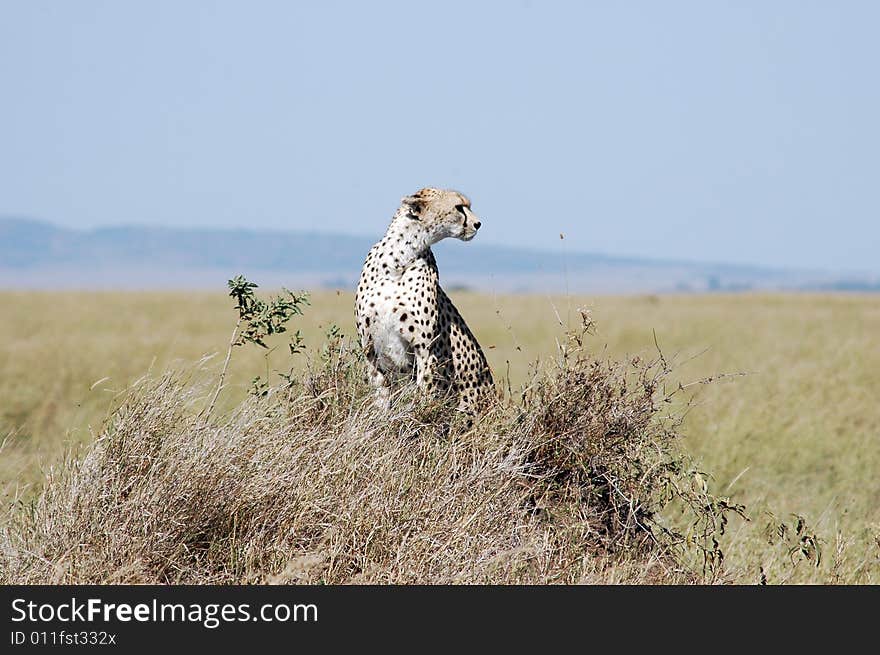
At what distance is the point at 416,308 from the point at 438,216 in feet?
1.49

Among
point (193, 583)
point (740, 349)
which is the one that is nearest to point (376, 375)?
point (193, 583)

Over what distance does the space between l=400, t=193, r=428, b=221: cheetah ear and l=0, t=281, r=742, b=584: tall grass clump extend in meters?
0.73

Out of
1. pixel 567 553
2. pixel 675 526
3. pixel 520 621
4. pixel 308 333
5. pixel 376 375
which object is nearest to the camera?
pixel 520 621

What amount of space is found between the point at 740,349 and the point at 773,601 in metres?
15.6

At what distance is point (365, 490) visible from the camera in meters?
5.07

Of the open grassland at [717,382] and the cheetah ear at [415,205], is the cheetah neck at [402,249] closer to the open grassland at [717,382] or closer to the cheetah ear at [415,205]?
the cheetah ear at [415,205]

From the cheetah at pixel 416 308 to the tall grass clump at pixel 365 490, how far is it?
12 centimetres

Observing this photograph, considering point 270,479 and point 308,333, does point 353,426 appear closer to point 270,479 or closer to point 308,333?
point 270,479

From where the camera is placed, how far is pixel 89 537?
4.69 meters

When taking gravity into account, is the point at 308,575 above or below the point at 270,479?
below

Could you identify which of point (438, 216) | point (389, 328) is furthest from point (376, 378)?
point (438, 216)

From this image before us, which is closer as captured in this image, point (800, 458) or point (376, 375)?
point (376, 375)

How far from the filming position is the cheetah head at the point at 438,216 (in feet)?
19.1

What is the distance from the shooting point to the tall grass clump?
188 inches
